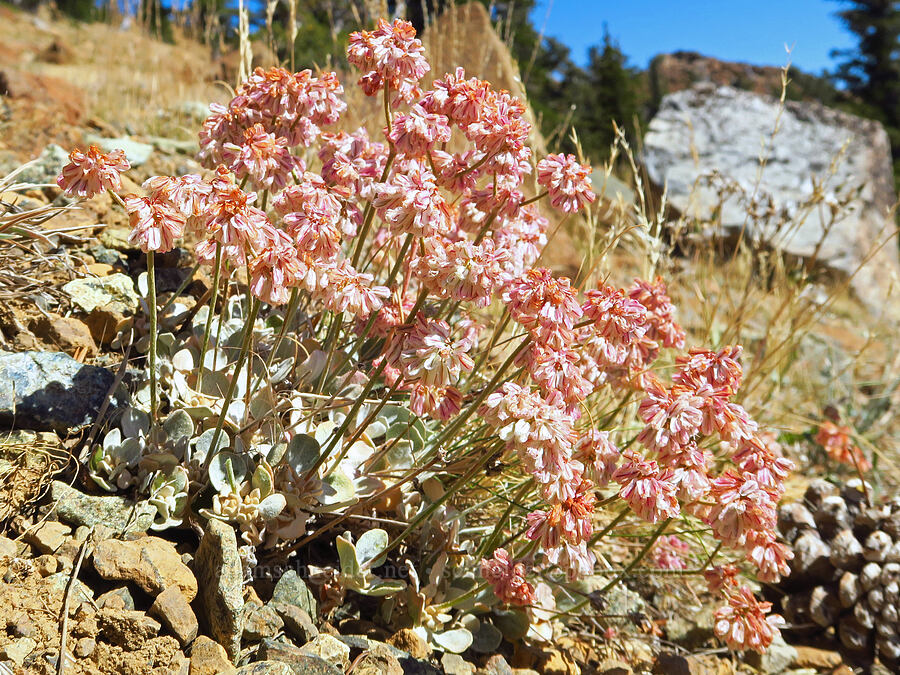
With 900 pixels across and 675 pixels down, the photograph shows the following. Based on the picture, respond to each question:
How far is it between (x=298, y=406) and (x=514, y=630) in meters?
0.87

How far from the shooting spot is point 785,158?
942 cm

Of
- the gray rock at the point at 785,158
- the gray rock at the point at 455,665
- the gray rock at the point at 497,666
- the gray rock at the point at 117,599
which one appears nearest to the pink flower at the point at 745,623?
the gray rock at the point at 497,666

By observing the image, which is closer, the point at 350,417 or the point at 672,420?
the point at 672,420

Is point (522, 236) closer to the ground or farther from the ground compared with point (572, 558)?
farther from the ground

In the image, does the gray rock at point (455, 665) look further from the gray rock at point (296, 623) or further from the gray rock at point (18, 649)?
the gray rock at point (18, 649)

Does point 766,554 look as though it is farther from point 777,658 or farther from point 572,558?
point 777,658

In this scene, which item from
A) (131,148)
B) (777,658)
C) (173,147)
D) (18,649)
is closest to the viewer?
(18,649)

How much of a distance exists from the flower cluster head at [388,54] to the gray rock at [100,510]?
1185 millimetres

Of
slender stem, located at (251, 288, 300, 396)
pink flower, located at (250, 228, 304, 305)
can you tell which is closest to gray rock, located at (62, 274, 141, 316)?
slender stem, located at (251, 288, 300, 396)

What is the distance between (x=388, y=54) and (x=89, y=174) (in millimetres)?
731

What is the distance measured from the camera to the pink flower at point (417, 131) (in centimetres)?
172

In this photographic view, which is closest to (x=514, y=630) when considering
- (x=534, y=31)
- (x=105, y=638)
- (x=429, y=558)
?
(x=429, y=558)

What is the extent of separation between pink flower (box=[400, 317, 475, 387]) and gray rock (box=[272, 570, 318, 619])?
0.66 metres

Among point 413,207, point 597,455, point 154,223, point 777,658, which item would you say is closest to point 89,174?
point 154,223
